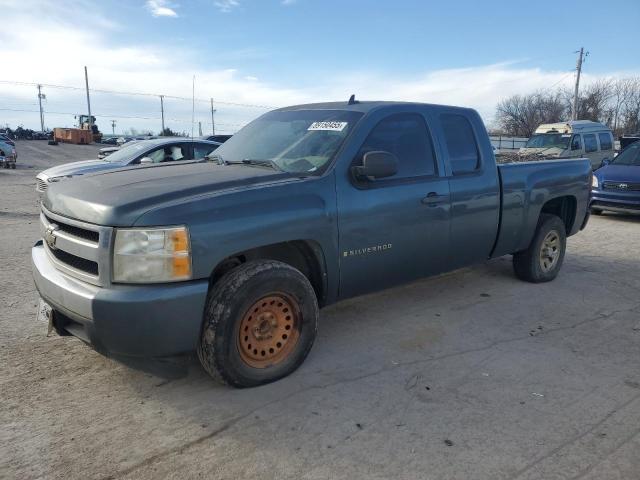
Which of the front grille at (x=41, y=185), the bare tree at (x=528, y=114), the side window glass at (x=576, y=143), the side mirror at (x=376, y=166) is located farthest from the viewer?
the bare tree at (x=528, y=114)

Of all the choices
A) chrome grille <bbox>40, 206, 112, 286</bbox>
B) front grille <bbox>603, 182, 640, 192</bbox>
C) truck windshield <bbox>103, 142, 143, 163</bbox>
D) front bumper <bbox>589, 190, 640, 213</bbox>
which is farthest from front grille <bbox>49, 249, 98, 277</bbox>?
front grille <bbox>603, 182, 640, 192</bbox>

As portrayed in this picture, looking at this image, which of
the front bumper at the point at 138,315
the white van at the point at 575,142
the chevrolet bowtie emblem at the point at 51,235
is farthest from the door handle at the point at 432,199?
the white van at the point at 575,142

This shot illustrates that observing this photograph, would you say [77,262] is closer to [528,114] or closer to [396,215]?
[396,215]

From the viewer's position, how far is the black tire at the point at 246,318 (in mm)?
3205

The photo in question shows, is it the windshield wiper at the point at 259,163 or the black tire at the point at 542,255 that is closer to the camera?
the windshield wiper at the point at 259,163

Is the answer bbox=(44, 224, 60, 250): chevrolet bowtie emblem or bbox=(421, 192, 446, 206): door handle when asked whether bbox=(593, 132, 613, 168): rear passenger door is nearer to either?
bbox=(421, 192, 446, 206): door handle

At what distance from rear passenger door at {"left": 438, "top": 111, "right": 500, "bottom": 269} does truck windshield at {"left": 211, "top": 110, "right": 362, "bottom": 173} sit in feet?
3.59

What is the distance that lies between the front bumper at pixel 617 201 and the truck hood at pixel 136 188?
9.19 metres

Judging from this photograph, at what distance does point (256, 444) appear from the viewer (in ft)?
9.37

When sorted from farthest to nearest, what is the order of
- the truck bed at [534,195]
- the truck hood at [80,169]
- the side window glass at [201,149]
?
the side window glass at [201,149] < the truck hood at [80,169] < the truck bed at [534,195]

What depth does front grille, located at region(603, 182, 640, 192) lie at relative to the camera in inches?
416

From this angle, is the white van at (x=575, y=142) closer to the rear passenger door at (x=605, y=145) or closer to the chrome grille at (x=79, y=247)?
the rear passenger door at (x=605, y=145)

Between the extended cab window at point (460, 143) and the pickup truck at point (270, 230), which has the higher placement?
the extended cab window at point (460, 143)

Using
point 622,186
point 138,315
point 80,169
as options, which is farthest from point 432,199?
point 622,186
